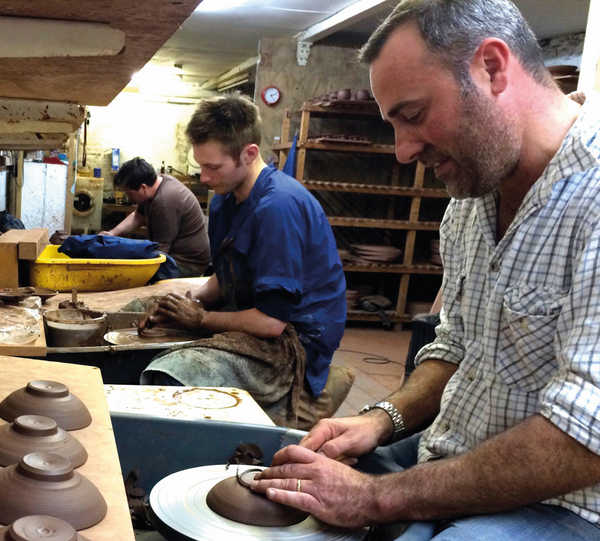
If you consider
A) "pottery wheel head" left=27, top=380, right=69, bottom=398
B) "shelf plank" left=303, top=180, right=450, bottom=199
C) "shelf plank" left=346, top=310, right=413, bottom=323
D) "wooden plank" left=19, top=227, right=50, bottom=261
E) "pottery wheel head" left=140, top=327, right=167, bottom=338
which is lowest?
"shelf plank" left=346, top=310, right=413, bottom=323

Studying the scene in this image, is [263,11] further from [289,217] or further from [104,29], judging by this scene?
[104,29]

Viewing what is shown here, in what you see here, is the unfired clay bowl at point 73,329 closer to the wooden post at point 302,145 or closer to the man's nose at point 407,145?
the man's nose at point 407,145

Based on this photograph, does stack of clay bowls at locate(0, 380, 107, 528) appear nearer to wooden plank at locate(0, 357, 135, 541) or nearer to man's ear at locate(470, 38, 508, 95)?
wooden plank at locate(0, 357, 135, 541)

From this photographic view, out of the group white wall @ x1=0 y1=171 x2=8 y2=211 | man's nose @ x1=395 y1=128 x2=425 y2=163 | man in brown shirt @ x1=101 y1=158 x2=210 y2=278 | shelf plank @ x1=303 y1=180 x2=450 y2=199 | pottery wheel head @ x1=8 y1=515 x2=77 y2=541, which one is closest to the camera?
pottery wheel head @ x1=8 y1=515 x2=77 y2=541

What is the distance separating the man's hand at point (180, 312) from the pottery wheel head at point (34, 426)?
1.79m

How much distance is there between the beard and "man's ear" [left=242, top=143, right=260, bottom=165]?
1.61 metres

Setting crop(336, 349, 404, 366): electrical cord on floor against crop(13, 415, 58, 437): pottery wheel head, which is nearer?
→ crop(13, 415, 58, 437): pottery wheel head

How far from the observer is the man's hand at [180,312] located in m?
2.96

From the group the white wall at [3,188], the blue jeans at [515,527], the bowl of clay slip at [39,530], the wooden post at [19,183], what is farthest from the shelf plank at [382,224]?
the bowl of clay slip at [39,530]

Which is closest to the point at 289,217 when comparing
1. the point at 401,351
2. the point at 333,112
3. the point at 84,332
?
the point at 84,332

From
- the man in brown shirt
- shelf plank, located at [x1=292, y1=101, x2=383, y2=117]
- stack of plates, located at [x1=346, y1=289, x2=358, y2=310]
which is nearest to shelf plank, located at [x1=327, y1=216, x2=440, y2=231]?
stack of plates, located at [x1=346, y1=289, x2=358, y2=310]

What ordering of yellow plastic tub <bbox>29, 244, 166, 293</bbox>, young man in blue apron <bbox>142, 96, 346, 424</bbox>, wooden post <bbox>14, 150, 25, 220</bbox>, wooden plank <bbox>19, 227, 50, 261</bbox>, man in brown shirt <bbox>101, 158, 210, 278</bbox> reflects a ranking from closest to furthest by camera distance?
young man in blue apron <bbox>142, 96, 346, 424</bbox>
wooden plank <bbox>19, 227, 50, 261</bbox>
yellow plastic tub <bbox>29, 244, 166, 293</bbox>
man in brown shirt <bbox>101, 158, 210, 278</bbox>
wooden post <bbox>14, 150, 25, 220</bbox>

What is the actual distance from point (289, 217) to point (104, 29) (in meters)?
1.67

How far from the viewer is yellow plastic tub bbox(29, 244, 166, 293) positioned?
148 inches
